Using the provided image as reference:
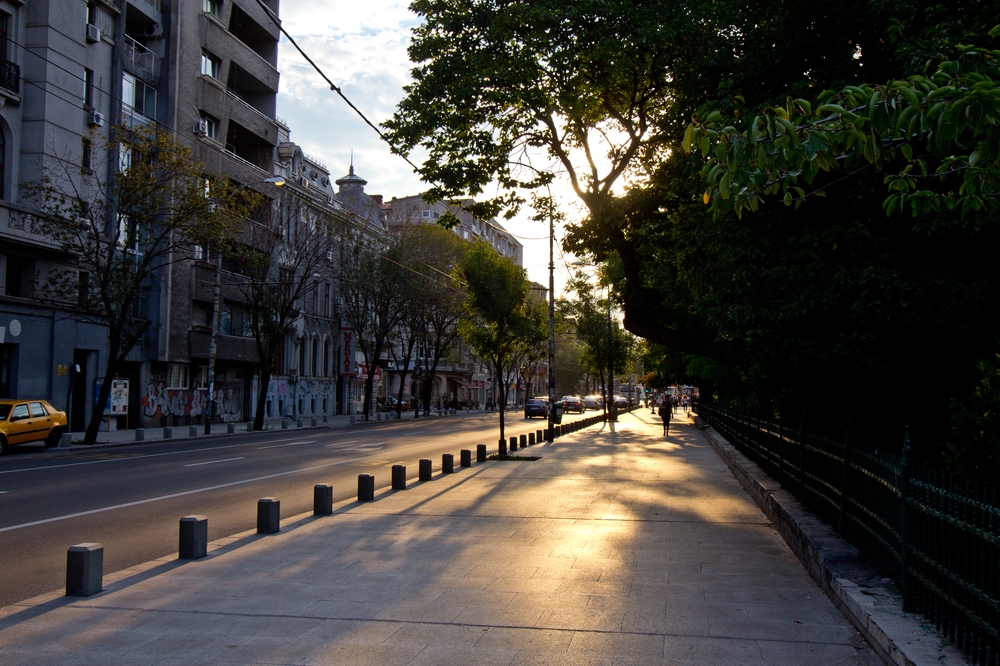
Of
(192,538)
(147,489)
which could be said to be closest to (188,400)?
(147,489)

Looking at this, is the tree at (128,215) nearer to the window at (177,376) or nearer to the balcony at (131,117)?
the balcony at (131,117)

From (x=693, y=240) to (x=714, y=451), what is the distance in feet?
51.1

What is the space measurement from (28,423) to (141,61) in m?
17.9

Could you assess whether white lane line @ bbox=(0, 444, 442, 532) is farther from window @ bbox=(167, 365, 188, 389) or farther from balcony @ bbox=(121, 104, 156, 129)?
balcony @ bbox=(121, 104, 156, 129)

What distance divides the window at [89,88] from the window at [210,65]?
741cm

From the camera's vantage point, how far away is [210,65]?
39281 millimetres

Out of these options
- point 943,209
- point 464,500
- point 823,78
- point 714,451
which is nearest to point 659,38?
point 823,78

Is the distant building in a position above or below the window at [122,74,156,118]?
above

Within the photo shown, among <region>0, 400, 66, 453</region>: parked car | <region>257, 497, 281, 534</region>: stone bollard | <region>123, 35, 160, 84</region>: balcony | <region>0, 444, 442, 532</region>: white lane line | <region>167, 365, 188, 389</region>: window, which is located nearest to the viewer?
<region>257, 497, 281, 534</region>: stone bollard

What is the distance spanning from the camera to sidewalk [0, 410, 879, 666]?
5359mm

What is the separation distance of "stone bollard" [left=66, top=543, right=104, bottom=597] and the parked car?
1860 cm

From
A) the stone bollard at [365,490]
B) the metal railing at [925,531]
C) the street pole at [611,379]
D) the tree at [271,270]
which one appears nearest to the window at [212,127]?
the tree at [271,270]

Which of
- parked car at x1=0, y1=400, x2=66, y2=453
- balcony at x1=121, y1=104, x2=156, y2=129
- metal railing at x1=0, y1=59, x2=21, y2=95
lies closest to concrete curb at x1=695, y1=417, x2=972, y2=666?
parked car at x1=0, y1=400, x2=66, y2=453

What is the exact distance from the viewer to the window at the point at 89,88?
3105cm
